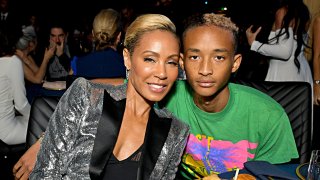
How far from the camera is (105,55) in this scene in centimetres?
314

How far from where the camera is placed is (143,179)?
5.45 feet

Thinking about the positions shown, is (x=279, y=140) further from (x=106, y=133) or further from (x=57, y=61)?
(x=57, y=61)

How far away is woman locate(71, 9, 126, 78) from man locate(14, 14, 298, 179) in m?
1.30

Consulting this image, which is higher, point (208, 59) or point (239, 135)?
point (208, 59)

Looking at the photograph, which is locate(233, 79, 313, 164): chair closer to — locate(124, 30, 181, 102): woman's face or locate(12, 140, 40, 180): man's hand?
locate(124, 30, 181, 102): woman's face

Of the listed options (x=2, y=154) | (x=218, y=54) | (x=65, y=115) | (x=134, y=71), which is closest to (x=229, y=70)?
(x=218, y=54)

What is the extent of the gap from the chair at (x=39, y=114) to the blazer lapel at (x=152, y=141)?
0.59 metres

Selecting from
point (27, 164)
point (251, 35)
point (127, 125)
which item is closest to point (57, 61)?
point (251, 35)

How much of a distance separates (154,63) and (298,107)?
47.8 inches

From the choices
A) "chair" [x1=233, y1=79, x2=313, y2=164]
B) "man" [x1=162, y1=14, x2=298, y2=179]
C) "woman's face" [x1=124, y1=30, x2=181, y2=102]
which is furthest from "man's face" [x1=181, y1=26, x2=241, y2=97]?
"chair" [x1=233, y1=79, x2=313, y2=164]

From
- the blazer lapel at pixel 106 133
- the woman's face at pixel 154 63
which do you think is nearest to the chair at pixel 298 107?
the woman's face at pixel 154 63

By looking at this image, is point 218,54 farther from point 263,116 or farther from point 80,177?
point 80,177

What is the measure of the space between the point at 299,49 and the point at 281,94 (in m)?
0.94

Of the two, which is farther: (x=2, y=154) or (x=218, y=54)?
(x=2, y=154)
